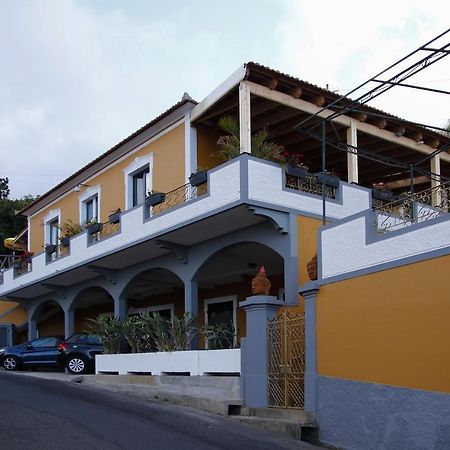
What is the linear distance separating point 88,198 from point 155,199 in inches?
263

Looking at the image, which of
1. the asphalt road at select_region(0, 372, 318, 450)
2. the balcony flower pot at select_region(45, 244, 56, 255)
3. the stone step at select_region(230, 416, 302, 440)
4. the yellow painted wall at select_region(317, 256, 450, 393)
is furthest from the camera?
the balcony flower pot at select_region(45, 244, 56, 255)

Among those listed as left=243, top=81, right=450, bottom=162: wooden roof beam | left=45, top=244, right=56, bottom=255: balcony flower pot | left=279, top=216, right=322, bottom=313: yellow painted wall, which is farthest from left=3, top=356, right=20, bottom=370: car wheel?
left=243, top=81, right=450, bottom=162: wooden roof beam

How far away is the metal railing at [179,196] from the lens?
15875 mm

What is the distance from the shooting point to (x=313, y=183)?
15.4 meters

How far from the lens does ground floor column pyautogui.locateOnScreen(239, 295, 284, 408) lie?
12.3 metres

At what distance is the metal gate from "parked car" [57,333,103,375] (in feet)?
27.2

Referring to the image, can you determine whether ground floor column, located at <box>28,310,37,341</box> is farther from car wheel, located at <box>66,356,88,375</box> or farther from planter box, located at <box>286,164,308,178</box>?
planter box, located at <box>286,164,308,178</box>

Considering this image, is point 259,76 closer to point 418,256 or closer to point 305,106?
point 305,106

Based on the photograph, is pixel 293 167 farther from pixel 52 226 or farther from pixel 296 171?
pixel 52 226

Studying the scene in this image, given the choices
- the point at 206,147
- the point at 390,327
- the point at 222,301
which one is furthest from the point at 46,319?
the point at 390,327

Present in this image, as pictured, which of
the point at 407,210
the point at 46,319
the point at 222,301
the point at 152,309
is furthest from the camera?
the point at 46,319

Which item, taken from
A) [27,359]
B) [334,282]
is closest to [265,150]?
[334,282]

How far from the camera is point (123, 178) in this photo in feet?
67.7

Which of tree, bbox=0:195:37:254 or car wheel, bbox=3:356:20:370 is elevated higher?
tree, bbox=0:195:37:254
